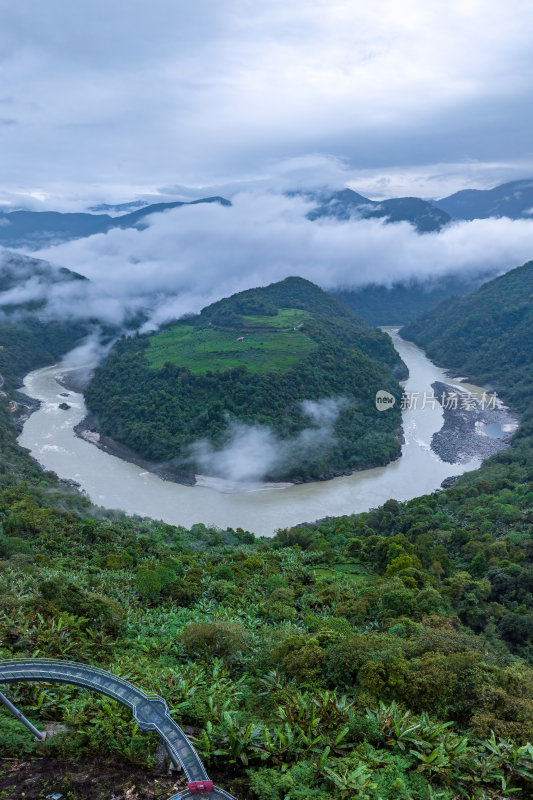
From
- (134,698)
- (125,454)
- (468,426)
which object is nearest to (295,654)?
(134,698)

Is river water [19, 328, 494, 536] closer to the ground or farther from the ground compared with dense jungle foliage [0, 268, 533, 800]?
closer to the ground

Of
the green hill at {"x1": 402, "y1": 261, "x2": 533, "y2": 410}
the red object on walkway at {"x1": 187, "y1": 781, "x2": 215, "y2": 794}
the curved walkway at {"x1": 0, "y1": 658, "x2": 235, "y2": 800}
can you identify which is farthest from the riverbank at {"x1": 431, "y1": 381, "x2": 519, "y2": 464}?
the red object on walkway at {"x1": 187, "y1": 781, "x2": 215, "y2": 794}

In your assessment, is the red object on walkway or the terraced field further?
the terraced field

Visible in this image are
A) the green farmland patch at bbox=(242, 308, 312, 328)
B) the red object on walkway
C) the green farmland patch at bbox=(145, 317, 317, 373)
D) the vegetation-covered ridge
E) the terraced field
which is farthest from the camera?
the green farmland patch at bbox=(242, 308, 312, 328)

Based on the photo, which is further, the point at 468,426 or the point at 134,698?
the point at 468,426

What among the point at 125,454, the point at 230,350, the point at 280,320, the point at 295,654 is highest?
the point at 280,320

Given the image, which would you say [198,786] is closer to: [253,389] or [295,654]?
[295,654]

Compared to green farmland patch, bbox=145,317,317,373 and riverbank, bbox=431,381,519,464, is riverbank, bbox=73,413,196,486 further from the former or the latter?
riverbank, bbox=431,381,519,464

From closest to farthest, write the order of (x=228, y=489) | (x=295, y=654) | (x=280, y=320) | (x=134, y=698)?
(x=134, y=698), (x=295, y=654), (x=228, y=489), (x=280, y=320)
